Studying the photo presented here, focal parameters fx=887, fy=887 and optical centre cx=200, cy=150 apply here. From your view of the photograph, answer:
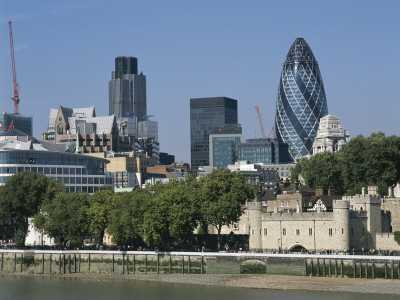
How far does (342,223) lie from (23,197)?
5386cm

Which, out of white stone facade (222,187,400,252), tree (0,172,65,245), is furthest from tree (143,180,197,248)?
tree (0,172,65,245)

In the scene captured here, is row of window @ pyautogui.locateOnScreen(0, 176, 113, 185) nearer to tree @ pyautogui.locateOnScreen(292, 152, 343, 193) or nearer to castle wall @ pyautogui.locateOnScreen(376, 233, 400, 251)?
tree @ pyautogui.locateOnScreen(292, 152, 343, 193)

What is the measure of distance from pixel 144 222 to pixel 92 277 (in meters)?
9.75

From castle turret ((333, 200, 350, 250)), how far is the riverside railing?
21.4 feet

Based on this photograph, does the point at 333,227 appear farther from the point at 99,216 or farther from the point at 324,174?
the point at 324,174

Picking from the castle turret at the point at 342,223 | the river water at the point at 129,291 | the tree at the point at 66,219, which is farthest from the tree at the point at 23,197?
the castle turret at the point at 342,223

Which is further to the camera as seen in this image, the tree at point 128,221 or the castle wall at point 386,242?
the tree at point 128,221

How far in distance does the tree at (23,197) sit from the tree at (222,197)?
A: 87.1 feet

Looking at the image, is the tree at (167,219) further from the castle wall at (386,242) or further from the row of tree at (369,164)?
the row of tree at (369,164)

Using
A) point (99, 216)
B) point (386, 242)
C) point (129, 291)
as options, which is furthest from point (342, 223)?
point (99, 216)

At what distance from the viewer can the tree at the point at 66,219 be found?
12400cm

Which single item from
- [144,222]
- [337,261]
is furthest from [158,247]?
[337,261]

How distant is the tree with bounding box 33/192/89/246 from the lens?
4882 inches

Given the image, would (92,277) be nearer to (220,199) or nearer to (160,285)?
(160,285)
